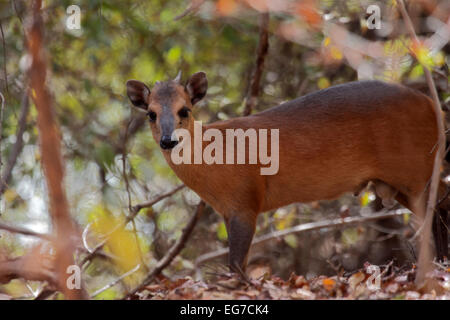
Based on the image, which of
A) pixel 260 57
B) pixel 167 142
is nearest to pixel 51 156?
pixel 167 142

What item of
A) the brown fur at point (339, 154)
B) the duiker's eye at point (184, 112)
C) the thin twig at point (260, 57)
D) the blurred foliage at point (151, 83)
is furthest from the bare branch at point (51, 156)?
the thin twig at point (260, 57)

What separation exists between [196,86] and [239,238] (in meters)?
1.67

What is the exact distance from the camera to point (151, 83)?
368 inches

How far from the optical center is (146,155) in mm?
10219

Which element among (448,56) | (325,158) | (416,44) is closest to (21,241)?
(325,158)

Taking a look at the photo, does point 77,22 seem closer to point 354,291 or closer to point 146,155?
point 146,155

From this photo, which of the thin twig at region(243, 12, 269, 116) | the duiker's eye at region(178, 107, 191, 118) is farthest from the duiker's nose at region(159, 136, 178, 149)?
the thin twig at region(243, 12, 269, 116)

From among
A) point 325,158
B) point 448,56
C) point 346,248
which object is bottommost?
point 346,248

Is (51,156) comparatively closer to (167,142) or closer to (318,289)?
(318,289)

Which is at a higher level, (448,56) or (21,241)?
(448,56)

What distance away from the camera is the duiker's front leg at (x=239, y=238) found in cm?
616

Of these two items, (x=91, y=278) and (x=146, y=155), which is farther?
(x=146, y=155)

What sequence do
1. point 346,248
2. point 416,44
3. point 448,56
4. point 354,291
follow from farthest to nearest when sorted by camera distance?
point 346,248 → point 448,56 → point 354,291 → point 416,44

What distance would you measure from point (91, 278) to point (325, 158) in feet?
14.7
